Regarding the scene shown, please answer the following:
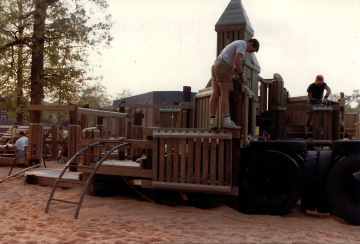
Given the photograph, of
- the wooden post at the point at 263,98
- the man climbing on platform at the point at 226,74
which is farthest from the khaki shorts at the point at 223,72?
the wooden post at the point at 263,98

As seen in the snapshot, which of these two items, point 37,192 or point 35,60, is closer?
point 37,192

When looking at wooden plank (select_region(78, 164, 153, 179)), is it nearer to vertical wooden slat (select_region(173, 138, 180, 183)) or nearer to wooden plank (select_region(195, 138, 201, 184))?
vertical wooden slat (select_region(173, 138, 180, 183))

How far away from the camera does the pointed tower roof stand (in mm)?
9648

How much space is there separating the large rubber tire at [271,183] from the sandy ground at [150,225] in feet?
0.67

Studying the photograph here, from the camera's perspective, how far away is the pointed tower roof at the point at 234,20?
31.7ft

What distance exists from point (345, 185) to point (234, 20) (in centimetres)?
567

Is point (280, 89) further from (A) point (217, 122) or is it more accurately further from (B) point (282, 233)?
(B) point (282, 233)

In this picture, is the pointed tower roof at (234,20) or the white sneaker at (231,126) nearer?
the white sneaker at (231,126)

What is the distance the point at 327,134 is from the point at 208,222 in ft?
15.6

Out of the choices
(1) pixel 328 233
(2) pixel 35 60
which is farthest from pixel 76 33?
(1) pixel 328 233

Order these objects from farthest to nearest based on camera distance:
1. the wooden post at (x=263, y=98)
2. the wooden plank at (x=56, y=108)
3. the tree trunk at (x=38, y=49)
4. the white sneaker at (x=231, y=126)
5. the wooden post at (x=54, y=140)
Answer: the tree trunk at (x=38, y=49) → the wooden post at (x=54, y=140) → the wooden post at (x=263, y=98) → the wooden plank at (x=56, y=108) → the white sneaker at (x=231, y=126)

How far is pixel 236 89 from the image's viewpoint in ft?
20.7

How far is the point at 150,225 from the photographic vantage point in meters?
5.14

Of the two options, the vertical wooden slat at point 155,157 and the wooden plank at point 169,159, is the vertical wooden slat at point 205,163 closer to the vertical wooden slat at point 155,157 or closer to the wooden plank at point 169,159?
the wooden plank at point 169,159
